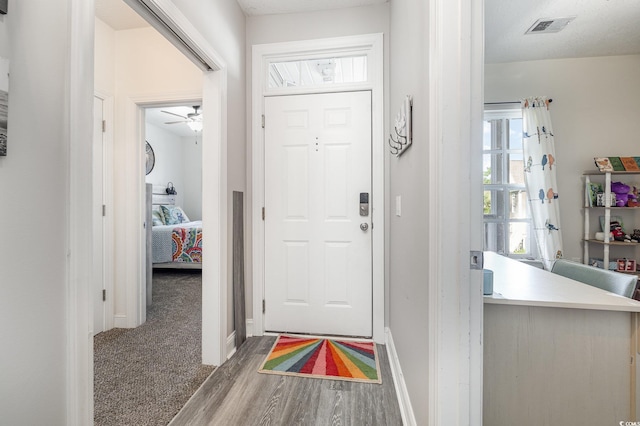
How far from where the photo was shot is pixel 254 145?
2.31 metres

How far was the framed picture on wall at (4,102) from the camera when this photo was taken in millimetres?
717

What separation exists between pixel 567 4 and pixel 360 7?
161cm

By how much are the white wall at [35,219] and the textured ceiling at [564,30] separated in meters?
2.72

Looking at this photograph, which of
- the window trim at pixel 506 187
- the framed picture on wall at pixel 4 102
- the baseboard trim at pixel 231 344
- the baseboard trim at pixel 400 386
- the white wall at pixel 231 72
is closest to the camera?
the framed picture on wall at pixel 4 102

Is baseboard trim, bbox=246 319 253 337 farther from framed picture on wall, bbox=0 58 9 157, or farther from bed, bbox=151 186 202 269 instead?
bed, bbox=151 186 202 269

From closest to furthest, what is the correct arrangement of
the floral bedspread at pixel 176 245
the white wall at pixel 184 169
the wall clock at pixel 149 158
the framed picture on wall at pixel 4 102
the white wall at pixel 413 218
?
the framed picture on wall at pixel 4 102 → the white wall at pixel 413 218 → the floral bedspread at pixel 176 245 → the wall clock at pixel 149 158 → the white wall at pixel 184 169

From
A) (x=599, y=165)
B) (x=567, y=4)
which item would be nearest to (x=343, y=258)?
(x=567, y=4)

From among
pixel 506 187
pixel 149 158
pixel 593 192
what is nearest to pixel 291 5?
pixel 506 187

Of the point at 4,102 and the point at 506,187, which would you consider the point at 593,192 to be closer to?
the point at 506,187

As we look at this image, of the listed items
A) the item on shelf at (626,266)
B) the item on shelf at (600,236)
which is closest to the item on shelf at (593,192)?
the item on shelf at (600,236)

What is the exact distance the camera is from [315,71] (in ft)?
7.96

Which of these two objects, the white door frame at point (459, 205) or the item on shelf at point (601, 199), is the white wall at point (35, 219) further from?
the item on shelf at point (601, 199)

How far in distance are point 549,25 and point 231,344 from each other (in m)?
3.80

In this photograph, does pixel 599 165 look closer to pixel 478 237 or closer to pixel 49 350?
pixel 478 237
